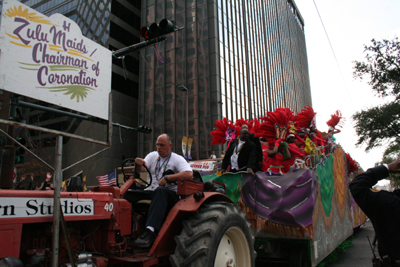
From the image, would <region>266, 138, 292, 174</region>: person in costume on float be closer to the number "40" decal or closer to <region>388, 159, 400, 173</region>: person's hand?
<region>388, 159, 400, 173</region>: person's hand

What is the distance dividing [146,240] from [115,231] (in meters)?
0.33

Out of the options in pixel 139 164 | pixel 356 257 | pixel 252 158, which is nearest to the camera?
pixel 139 164

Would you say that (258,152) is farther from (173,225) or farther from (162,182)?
(173,225)

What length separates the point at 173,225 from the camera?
3.22 m

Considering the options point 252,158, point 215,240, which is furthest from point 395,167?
point 252,158

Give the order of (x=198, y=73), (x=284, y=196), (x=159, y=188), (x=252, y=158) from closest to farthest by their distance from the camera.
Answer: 1. (x=159, y=188)
2. (x=284, y=196)
3. (x=252, y=158)
4. (x=198, y=73)

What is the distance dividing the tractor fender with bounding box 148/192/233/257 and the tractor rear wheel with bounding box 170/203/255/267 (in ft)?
0.35

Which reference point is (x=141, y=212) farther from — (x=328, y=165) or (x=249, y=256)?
(x=328, y=165)

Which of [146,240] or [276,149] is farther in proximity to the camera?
[276,149]

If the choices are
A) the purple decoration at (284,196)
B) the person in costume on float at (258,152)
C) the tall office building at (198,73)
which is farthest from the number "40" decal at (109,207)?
the tall office building at (198,73)

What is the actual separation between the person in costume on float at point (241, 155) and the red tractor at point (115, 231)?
6.97 feet

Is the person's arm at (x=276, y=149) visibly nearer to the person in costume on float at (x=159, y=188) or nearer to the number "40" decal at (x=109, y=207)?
the person in costume on float at (x=159, y=188)

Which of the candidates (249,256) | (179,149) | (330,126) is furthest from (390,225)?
(179,149)

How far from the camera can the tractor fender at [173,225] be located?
9.91 ft
